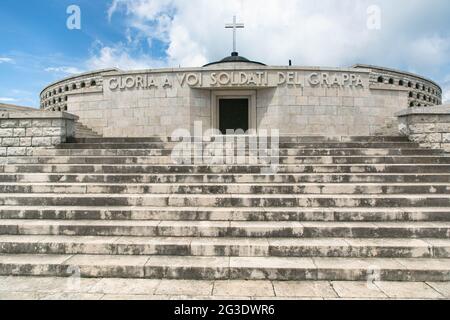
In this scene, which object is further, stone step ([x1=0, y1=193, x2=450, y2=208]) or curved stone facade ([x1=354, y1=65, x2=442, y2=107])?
curved stone facade ([x1=354, y1=65, x2=442, y2=107])

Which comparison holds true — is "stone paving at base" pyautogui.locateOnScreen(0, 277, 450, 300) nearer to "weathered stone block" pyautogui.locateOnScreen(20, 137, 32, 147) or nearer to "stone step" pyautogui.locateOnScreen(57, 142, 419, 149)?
"stone step" pyautogui.locateOnScreen(57, 142, 419, 149)

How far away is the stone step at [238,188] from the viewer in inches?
236

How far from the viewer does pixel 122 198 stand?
5766 mm

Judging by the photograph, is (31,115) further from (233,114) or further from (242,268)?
(233,114)

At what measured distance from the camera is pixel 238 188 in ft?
20.0

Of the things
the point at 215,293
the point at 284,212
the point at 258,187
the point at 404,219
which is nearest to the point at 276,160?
the point at 258,187

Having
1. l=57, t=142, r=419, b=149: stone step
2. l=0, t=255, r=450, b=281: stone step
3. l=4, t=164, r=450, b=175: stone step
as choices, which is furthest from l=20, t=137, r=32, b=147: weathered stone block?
l=0, t=255, r=450, b=281: stone step

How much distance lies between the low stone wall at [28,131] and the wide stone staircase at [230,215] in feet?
1.59

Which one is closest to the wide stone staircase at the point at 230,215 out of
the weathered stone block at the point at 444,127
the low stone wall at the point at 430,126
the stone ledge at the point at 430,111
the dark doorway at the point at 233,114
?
the low stone wall at the point at 430,126

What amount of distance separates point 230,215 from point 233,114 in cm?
900

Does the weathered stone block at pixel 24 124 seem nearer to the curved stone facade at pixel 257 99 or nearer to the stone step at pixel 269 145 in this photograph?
the stone step at pixel 269 145

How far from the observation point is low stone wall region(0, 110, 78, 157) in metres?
8.12

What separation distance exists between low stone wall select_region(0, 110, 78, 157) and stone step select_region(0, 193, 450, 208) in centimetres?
277
